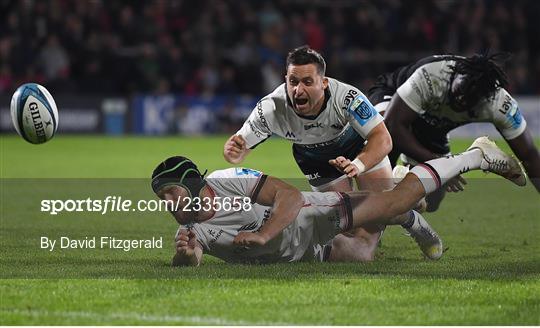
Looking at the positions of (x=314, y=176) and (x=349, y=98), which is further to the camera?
(x=314, y=176)

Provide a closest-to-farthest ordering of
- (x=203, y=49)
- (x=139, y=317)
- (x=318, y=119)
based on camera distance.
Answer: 1. (x=139, y=317)
2. (x=318, y=119)
3. (x=203, y=49)

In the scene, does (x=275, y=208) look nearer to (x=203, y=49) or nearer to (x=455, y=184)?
(x=455, y=184)

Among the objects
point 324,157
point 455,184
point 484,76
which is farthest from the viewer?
point 324,157

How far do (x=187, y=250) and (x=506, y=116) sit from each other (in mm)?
2957

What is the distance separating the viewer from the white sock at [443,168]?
818 centimetres

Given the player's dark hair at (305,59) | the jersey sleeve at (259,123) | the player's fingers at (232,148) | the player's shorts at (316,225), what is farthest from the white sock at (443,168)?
the player's fingers at (232,148)

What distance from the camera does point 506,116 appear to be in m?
8.96

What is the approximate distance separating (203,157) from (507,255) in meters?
10.6

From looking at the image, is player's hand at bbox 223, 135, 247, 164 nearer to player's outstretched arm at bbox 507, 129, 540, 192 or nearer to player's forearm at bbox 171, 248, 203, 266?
player's forearm at bbox 171, 248, 203, 266

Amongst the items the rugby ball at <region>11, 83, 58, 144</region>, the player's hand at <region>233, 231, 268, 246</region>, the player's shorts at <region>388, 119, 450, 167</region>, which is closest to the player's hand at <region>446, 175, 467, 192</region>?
the player's shorts at <region>388, 119, 450, 167</region>

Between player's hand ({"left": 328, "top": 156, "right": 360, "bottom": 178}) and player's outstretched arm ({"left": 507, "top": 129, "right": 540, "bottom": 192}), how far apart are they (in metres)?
1.86

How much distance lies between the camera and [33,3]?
25266mm

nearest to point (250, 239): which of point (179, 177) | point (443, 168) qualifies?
point (179, 177)

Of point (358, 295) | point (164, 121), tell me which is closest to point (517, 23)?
point (164, 121)
